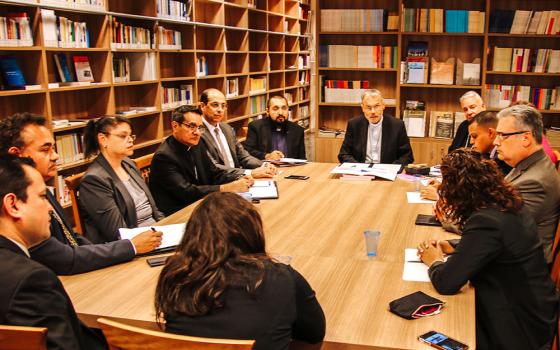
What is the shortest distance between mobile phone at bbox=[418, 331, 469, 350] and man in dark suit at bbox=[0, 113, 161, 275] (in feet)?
4.18

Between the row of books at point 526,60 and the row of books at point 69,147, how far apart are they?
14.2 feet

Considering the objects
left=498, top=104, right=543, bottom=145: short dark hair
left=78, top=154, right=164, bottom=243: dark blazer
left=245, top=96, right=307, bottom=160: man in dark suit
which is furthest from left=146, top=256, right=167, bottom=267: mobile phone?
left=245, top=96, right=307, bottom=160: man in dark suit

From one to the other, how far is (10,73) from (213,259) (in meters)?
2.88

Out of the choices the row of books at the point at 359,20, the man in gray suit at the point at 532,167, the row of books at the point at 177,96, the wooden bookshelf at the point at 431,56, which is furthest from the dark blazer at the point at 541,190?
the row of books at the point at 177,96

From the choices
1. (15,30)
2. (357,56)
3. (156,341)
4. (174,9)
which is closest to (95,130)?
(15,30)

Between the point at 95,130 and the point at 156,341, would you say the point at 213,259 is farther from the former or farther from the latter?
the point at 95,130

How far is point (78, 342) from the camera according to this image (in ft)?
5.02

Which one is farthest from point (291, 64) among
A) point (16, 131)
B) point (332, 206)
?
point (16, 131)

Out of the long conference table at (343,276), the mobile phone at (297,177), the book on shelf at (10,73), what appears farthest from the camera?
the mobile phone at (297,177)

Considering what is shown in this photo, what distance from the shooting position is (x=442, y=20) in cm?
566

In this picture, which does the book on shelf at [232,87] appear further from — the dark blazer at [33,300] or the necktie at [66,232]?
the dark blazer at [33,300]

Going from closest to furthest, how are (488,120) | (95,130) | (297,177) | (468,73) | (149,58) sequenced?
(95,130)
(488,120)
(297,177)
(149,58)
(468,73)

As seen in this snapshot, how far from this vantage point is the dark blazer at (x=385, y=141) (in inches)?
Answer: 188

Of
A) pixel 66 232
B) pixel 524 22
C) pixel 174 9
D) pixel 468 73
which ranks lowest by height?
pixel 66 232
